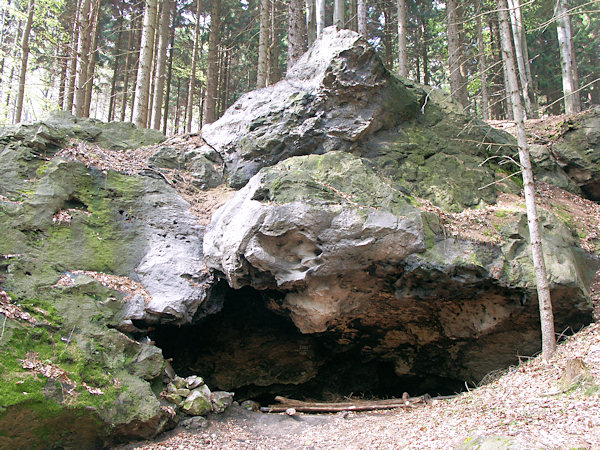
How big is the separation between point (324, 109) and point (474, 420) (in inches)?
311

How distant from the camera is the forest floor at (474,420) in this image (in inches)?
188

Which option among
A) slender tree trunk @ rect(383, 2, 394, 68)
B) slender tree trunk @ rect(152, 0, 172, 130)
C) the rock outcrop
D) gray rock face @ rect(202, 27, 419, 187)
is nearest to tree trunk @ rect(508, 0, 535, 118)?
the rock outcrop

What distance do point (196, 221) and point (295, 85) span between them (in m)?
4.89

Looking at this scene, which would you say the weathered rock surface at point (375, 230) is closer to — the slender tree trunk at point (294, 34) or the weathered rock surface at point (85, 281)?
Result: the weathered rock surface at point (85, 281)

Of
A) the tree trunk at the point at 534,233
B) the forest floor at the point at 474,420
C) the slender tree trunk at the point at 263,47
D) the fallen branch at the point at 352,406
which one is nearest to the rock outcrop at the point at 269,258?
the forest floor at the point at 474,420

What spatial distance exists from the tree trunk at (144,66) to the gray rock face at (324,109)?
365cm

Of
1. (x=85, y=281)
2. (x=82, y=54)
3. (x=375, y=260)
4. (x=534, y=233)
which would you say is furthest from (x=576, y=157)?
(x=82, y=54)

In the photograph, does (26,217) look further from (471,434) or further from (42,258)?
(471,434)

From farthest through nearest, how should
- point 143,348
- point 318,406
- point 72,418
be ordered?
point 318,406
point 143,348
point 72,418

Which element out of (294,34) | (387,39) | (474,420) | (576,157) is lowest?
(474,420)

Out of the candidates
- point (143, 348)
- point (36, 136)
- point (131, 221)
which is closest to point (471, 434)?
point (143, 348)

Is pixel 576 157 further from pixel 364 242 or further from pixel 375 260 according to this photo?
pixel 364 242

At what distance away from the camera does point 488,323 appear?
28.7ft

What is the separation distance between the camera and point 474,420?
5.73 m
